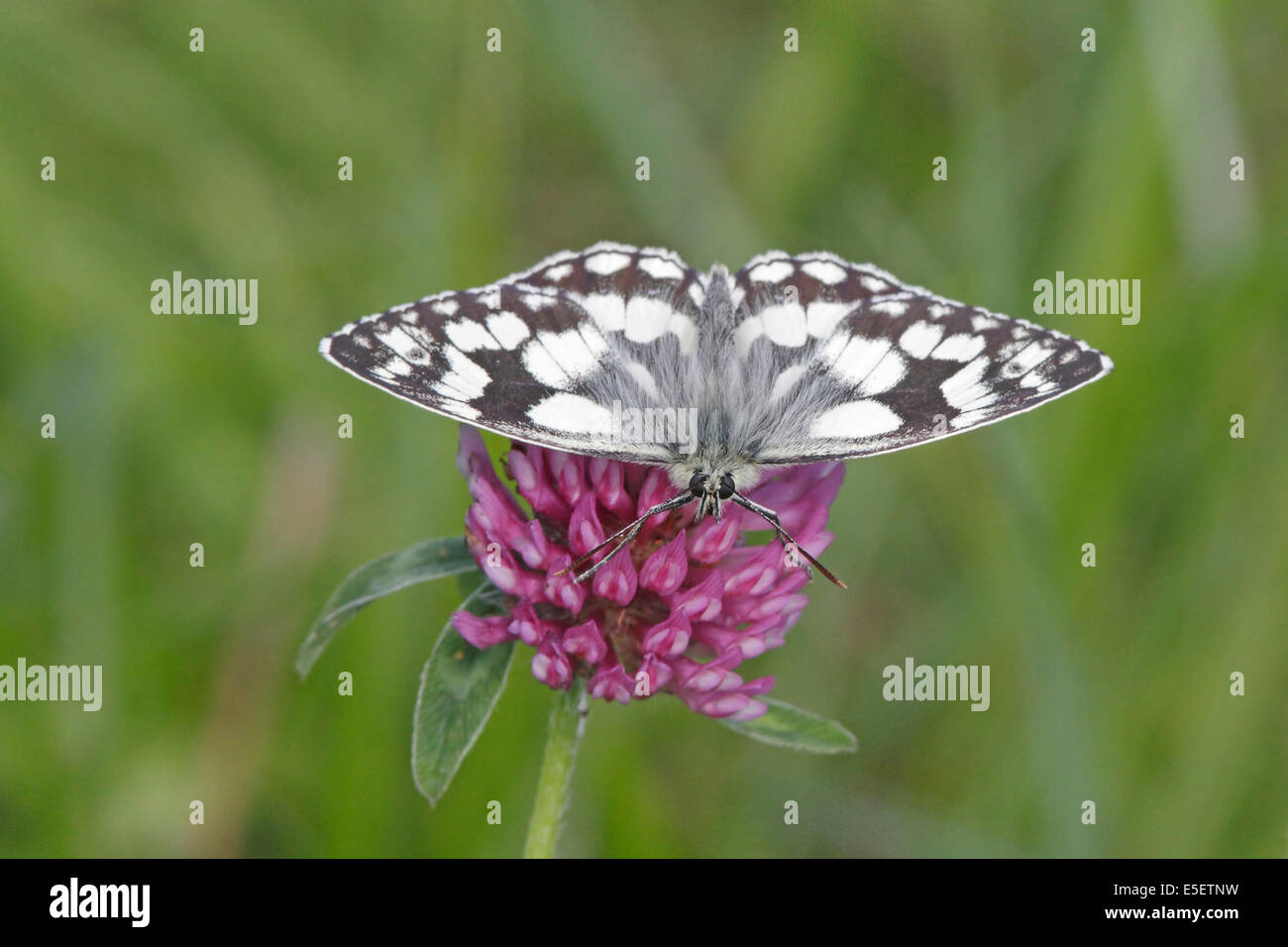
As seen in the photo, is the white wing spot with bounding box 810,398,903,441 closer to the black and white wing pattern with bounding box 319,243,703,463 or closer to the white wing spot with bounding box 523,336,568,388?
the black and white wing pattern with bounding box 319,243,703,463

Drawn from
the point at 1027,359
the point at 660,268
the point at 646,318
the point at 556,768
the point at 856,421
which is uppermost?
the point at 660,268

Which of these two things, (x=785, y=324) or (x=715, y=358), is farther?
(x=785, y=324)

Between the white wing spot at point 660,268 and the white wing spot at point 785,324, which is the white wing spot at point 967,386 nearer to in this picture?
the white wing spot at point 785,324

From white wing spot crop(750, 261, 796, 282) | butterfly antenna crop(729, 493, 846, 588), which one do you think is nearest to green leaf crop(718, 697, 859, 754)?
butterfly antenna crop(729, 493, 846, 588)

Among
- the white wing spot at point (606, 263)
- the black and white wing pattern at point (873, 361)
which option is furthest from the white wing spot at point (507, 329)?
the black and white wing pattern at point (873, 361)

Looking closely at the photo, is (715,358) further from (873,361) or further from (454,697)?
(454,697)

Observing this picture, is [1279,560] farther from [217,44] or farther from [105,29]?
[105,29]

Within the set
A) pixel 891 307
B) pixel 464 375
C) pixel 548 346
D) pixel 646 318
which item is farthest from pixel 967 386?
pixel 464 375
